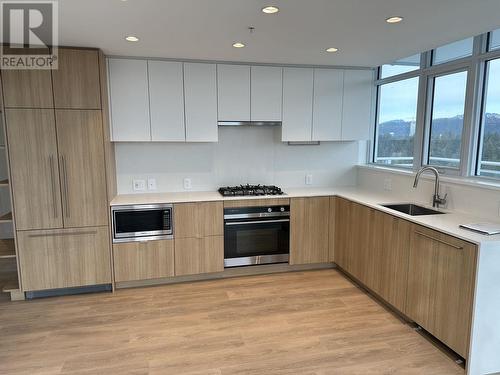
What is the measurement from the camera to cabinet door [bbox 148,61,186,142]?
3646mm

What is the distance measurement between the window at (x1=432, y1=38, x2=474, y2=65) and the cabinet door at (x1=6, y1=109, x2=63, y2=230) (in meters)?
3.85

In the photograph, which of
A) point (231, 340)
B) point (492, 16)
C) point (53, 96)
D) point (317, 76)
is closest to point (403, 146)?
A: point (317, 76)

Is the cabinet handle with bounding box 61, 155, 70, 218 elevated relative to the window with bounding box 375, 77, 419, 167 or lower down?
lower down

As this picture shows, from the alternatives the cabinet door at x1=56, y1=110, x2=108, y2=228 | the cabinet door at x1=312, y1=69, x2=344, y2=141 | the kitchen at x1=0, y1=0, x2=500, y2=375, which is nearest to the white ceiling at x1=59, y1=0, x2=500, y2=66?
the kitchen at x1=0, y1=0, x2=500, y2=375

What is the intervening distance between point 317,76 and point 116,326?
339 centimetres

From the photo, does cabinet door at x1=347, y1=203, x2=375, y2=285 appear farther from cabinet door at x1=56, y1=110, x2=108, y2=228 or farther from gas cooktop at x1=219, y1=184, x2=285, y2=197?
cabinet door at x1=56, y1=110, x2=108, y2=228

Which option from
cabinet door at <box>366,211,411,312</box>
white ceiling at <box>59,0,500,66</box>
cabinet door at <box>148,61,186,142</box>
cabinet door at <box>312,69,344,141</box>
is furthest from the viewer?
cabinet door at <box>312,69,344,141</box>

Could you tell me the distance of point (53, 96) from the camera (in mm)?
3166

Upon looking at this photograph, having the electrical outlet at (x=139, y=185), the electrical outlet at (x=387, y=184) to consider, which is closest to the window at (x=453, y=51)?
the electrical outlet at (x=387, y=184)

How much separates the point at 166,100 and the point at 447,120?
290 centimetres

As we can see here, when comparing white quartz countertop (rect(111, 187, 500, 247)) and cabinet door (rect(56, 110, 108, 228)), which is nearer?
white quartz countertop (rect(111, 187, 500, 247))

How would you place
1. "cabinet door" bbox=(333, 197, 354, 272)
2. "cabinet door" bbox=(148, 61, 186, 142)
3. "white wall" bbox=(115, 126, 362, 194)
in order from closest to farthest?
"cabinet door" bbox=(148, 61, 186, 142) → "cabinet door" bbox=(333, 197, 354, 272) → "white wall" bbox=(115, 126, 362, 194)

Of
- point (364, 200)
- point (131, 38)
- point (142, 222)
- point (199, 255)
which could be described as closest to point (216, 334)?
point (199, 255)

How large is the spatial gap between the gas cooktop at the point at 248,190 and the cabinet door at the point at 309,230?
277 mm
